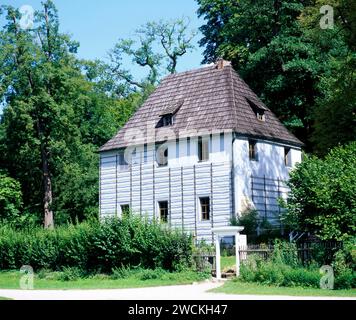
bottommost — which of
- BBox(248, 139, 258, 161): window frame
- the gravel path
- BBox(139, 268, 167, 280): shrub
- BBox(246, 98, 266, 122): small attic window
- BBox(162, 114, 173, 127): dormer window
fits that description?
the gravel path

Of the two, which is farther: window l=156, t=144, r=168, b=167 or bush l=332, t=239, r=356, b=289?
window l=156, t=144, r=168, b=167

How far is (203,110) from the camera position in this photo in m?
39.2

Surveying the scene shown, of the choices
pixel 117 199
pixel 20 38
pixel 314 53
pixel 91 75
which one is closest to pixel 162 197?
pixel 117 199

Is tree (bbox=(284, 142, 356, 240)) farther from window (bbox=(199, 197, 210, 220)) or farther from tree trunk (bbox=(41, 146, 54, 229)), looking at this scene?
tree trunk (bbox=(41, 146, 54, 229))

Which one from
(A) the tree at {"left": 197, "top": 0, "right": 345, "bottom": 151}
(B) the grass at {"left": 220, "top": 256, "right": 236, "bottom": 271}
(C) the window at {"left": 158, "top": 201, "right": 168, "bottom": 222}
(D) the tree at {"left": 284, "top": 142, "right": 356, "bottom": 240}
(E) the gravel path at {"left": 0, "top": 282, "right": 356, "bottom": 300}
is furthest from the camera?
(A) the tree at {"left": 197, "top": 0, "right": 345, "bottom": 151}

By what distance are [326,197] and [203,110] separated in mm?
15243

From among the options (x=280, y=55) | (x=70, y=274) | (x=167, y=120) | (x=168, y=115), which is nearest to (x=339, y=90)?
(x=280, y=55)

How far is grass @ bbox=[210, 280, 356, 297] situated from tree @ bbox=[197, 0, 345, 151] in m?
21.6

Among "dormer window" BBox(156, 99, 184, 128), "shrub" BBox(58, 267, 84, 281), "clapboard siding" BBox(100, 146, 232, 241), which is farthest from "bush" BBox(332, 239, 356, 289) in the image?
"dormer window" BBox(156, 99, 184, 128)

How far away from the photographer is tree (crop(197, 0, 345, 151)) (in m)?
43.1

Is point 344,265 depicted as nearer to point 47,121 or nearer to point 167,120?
point 167,120

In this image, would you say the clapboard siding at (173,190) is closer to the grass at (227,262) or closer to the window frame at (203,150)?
the window frame at (203,150)

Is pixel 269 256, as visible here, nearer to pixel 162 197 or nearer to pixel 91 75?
pixel 162 197

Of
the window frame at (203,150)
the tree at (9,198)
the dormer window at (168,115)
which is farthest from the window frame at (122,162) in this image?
the tree at (9,198)
